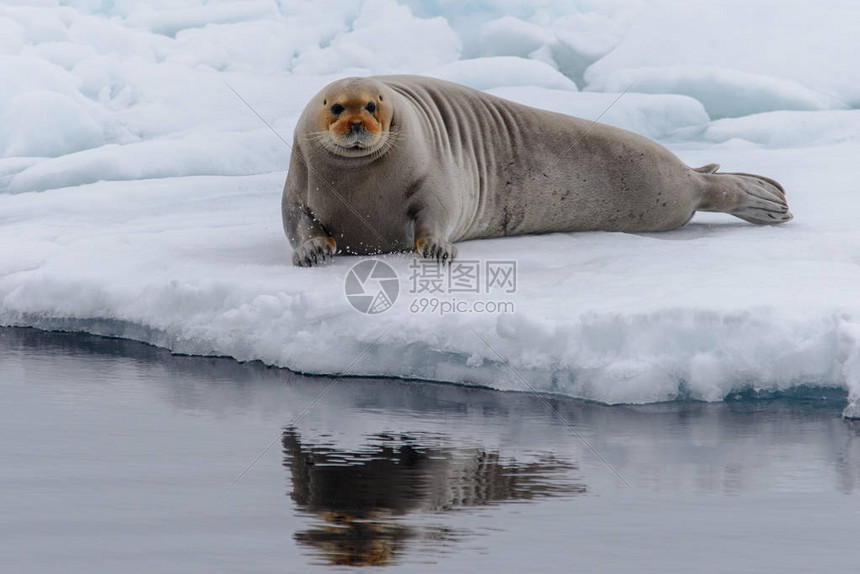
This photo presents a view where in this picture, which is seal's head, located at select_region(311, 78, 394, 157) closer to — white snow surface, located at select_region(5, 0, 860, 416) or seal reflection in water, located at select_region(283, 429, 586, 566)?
white snow surface, located at select_region(5, 0, 860, 416)

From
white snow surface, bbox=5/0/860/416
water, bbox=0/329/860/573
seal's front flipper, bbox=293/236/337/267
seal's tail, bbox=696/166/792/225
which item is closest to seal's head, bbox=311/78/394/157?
seal's front flipper, bbox=293/236/337/267

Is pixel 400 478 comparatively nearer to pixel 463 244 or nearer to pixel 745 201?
pixel 463 244

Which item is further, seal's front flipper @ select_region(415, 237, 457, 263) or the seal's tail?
the seal's tail

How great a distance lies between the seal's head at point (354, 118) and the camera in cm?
551

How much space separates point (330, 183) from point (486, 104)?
1297 mm

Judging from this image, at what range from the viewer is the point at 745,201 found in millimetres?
7066

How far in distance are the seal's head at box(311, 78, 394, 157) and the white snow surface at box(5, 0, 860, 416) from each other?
21.1 inches

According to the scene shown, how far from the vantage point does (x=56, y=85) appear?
37.1ft

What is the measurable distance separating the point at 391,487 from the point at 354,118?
2526 mm

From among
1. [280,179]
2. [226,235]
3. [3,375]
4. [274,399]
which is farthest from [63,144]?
[274,399]

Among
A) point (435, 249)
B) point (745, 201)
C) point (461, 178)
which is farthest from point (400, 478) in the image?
point (745, 201)

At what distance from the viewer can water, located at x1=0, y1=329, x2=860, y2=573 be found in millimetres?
2863

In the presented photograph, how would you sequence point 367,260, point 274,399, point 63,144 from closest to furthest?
point 274,399 → point 367,260 → point 63,144

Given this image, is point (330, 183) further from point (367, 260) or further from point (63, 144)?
point (63, 144)
